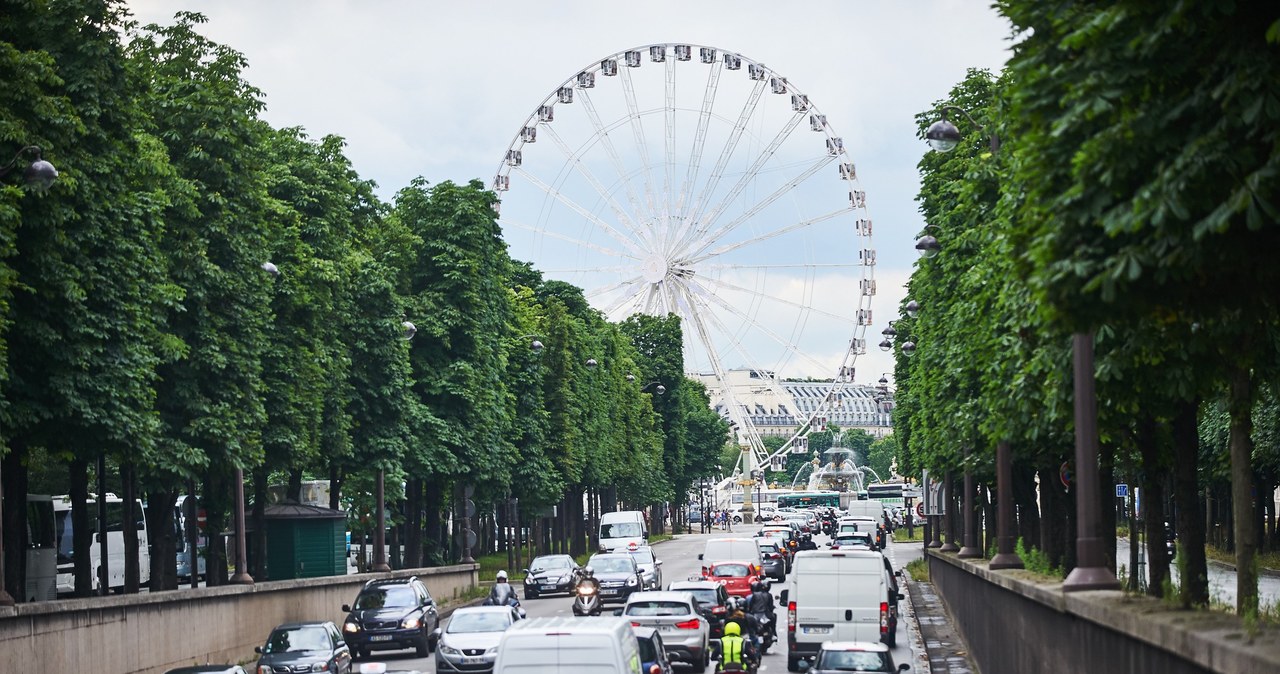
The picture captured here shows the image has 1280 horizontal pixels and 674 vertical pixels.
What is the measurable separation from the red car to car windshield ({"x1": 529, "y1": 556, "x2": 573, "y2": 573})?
1187cm

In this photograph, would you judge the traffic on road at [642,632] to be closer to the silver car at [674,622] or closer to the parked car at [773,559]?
the silver car at [674,622]

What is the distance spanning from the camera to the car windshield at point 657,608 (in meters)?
37.8

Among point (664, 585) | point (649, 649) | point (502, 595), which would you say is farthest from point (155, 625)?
point (664, 585)

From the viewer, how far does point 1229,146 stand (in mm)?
11602

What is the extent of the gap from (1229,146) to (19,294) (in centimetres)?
3046

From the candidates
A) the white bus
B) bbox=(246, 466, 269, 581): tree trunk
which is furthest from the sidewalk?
the white bus

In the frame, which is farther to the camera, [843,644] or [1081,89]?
[843,644]

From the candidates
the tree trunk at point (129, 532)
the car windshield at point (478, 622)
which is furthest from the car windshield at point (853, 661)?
the tree trunk at point (129, 532)

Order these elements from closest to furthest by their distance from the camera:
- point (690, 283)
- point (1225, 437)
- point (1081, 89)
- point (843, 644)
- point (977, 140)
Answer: point (1081, 89) → point (843, 644) → point (977, 140) → point (1225, 437) → point (690, 283)

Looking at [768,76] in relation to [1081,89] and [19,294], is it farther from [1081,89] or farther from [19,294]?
[1081,89]

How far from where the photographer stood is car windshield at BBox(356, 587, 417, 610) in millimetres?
45406

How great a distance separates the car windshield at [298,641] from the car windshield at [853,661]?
11904mm

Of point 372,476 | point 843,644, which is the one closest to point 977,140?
point 843,644

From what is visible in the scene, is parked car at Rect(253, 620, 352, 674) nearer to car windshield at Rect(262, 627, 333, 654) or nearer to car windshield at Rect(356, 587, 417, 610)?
car windshield at Rect(262, 627, 333, 654)
